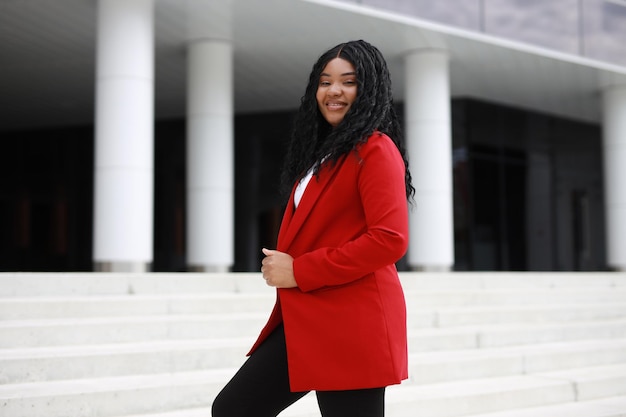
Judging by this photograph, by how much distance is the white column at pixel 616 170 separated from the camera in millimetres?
18188

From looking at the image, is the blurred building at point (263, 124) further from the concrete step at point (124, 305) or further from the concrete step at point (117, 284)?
the concrete step at point (124, 305)

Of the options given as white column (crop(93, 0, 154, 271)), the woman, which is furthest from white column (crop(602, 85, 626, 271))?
the woman

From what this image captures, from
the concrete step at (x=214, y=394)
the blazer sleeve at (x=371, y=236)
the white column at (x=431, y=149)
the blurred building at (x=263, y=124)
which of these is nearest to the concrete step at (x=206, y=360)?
the concrete step at (x=214, y=394)

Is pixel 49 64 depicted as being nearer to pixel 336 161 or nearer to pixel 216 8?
pixel 216 8

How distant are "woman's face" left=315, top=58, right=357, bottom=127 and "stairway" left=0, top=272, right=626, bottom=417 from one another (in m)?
3.05

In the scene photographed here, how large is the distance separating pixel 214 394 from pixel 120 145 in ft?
22.8

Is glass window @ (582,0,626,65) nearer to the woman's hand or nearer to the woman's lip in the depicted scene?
the woman's lip

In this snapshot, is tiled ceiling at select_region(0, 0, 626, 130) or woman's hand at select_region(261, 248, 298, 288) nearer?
woman's hand at select_region(261, 248, 298, 288)

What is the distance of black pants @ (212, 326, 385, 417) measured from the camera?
2.40 m

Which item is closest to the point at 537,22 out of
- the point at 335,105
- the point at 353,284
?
the point at 335,105

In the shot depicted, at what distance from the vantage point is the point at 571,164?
2417cm

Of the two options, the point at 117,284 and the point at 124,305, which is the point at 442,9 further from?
the point at 124,305

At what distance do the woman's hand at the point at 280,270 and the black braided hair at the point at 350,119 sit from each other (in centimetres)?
32

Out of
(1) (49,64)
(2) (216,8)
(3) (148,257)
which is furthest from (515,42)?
(1) (49,64)
